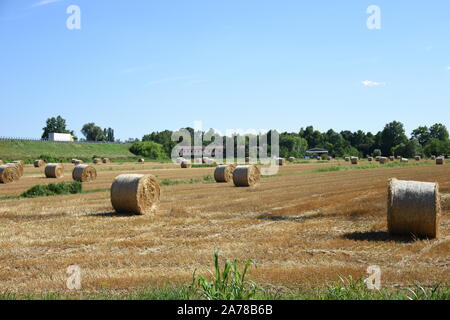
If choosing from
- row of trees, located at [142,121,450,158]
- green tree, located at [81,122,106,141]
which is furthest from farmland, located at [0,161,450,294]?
green tree, located at [81,122,106,141]

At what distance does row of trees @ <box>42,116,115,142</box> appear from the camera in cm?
15962

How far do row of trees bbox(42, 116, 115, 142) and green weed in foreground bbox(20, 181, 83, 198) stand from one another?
132 meters

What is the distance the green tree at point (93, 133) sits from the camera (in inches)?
6900

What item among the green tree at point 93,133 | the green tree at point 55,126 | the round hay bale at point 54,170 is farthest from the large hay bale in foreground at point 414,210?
the green tree at point 93,133

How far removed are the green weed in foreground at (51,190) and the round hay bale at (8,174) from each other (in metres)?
10.3

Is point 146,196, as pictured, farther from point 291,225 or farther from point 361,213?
point 361,213

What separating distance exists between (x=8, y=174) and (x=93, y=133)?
14347 cm

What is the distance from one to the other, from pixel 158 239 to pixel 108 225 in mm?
3118

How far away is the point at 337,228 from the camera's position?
14562mm

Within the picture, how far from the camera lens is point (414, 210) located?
12680mm

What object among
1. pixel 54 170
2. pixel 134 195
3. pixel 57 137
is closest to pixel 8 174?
pixel 54 170

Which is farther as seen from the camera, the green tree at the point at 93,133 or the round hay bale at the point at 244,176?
the green tree at the point at 93,133

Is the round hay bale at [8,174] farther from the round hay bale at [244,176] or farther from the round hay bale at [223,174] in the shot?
the round hay bale at [244,176]
